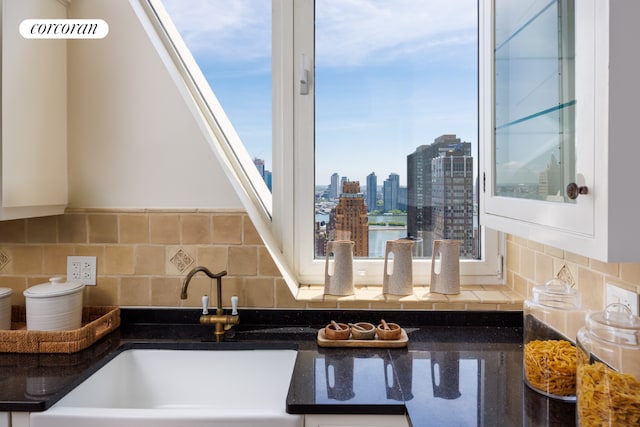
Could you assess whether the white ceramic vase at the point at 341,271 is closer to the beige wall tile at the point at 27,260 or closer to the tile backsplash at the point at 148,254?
the tile backsplash at the point at 148,254

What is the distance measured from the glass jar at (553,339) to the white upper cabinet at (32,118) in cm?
162

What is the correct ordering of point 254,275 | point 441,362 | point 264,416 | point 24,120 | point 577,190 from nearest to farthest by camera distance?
point 577,190, point 264,416, point 441,362, point 24,120, point 254,275

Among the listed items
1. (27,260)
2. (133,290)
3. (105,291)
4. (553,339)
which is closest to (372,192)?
(553,339)

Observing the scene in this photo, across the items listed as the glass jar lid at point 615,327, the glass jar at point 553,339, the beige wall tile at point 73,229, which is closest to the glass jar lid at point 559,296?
the glass jar at point 553,339

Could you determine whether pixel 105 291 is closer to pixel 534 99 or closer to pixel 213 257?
pixel 213 257

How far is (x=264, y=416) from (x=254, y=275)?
70 cm

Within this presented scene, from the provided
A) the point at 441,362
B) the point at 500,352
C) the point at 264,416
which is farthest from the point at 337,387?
the point at 500,352

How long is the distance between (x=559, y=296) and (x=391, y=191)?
0.82 m

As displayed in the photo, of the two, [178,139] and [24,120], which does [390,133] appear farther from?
[24,120]

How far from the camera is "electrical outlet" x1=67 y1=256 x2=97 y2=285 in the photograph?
6.15ft

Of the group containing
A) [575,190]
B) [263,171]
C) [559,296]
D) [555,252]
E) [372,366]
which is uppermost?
[263,171]

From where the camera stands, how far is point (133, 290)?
6.16 feet

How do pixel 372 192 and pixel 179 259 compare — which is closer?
pixel 179 259

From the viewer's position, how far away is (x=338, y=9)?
197cm
